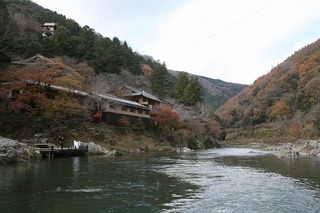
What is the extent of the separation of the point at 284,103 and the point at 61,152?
62.2 m

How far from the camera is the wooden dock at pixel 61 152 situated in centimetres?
2216

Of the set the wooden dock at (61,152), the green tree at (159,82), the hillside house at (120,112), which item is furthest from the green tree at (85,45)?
the wooden dock at (61,152)

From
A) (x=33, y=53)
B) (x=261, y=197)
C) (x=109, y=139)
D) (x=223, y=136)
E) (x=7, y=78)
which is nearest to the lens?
(x=261, y=197)

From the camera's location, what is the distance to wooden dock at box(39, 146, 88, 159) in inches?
872

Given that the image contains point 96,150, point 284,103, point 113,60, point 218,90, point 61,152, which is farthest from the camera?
point 218,90

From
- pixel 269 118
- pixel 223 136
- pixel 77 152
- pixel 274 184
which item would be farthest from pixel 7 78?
pixel 269 118

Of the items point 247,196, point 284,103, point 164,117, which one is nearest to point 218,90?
point 284,103

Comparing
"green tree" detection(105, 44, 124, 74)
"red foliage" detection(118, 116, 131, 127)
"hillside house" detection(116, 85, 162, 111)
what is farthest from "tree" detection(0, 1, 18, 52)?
"green tree" detection(105, 44, 124, 74)

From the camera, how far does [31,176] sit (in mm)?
13195

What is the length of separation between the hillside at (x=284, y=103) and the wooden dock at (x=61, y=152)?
130 ft

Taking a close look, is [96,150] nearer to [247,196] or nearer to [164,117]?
[164,117]

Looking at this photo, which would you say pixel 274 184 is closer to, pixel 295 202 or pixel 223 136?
pixel 295 202

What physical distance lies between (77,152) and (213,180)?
15258 millimetres

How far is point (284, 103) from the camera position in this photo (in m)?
71.6
